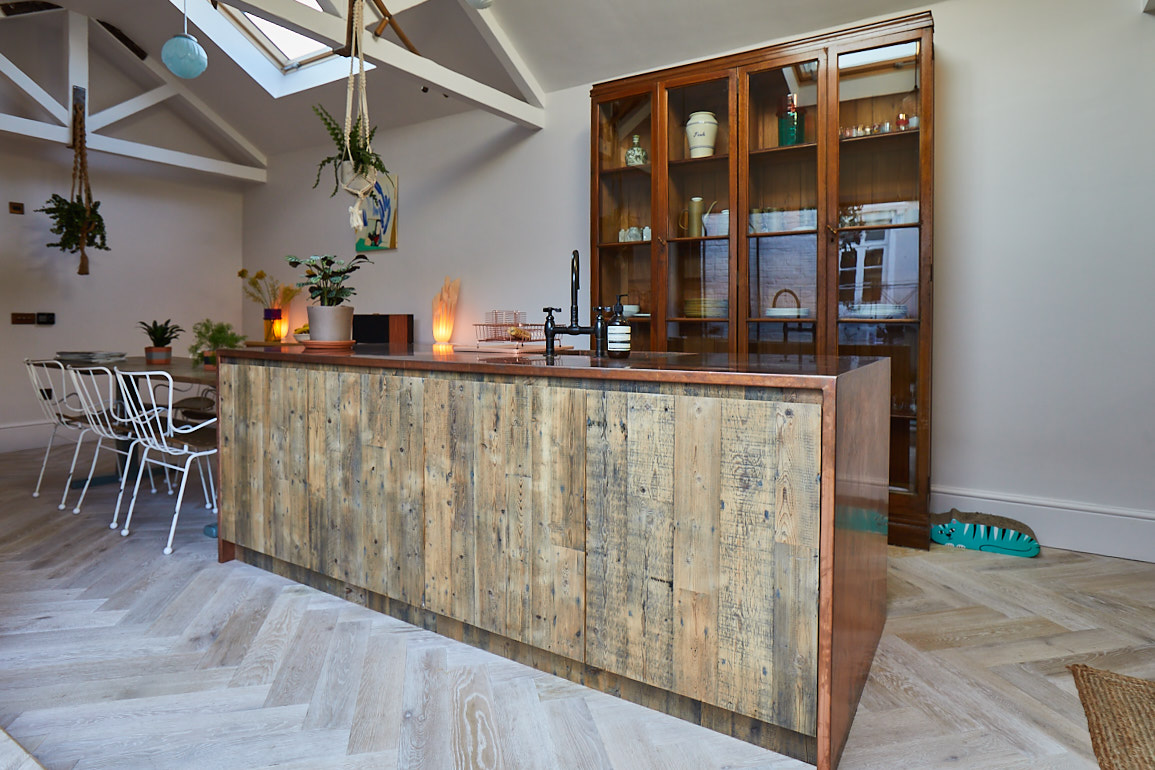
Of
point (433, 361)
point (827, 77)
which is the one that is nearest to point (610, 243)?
point (827, 77)

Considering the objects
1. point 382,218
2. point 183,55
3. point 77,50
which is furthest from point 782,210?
point 77,50

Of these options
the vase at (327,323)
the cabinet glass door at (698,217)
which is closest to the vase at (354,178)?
the vase at (327,323)

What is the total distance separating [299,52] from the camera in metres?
5.37

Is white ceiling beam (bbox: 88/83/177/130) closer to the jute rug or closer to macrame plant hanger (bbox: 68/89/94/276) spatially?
macrame plant hanger (bbox: 68/89/94/276)

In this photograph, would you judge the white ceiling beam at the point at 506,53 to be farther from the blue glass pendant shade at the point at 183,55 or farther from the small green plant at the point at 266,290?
the small green plant at the point at 266,290

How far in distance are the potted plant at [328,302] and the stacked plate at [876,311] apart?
2.20 m

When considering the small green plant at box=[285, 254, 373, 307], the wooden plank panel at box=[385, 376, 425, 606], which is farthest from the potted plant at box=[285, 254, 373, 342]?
the wooden plank panel at box=[385, 376, 425, 606]

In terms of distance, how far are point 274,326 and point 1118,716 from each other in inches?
241

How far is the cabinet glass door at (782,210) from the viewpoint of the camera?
3283 millimetres

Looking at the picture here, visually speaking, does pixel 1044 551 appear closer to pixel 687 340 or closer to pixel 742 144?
pixel 687 340

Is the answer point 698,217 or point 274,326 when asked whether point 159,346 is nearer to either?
point 274,326

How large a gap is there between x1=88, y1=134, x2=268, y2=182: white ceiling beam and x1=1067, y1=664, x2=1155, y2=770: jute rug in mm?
6664

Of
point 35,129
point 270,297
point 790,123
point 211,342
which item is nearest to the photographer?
point 790,123

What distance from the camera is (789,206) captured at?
3.36 metres
